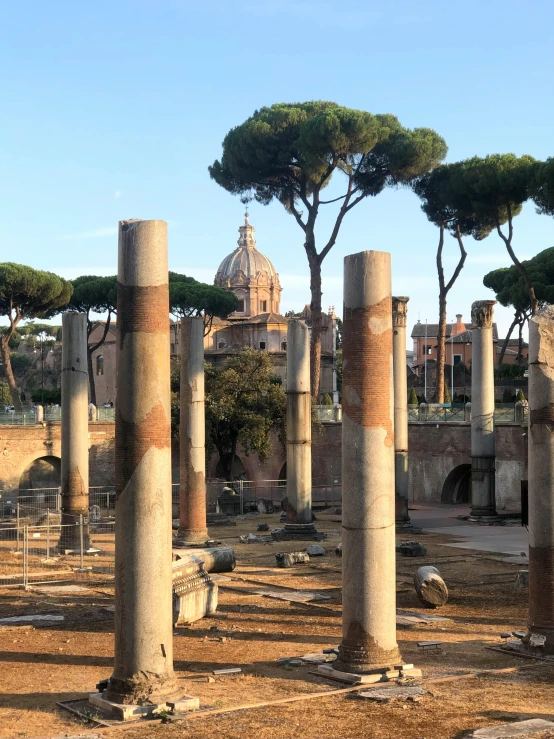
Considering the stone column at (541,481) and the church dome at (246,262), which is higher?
the church dome at (246,262)

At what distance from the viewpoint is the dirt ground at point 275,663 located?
27.5ft

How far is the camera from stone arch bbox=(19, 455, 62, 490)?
1417 inches

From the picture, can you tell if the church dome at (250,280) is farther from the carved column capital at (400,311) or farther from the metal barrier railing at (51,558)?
the metal barrier railing at (51,558)

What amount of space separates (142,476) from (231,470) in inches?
1098

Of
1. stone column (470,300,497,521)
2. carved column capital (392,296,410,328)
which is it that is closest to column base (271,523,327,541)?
carved column capital (392,296,410,328)

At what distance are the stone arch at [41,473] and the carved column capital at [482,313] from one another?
17.0 metres

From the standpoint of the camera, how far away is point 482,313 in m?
26.7

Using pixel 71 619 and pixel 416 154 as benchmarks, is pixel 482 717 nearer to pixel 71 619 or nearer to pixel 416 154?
pixel 71 619

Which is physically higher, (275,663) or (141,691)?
(141,691)

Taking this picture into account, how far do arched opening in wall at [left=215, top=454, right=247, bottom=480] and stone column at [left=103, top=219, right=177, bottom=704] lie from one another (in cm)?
2706

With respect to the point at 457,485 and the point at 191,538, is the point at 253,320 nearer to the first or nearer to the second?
the point at 457,485

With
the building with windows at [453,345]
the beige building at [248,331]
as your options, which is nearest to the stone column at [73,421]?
the beige building at [248,331]

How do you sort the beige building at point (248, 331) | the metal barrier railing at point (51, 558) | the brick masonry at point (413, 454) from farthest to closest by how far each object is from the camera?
1. the beige building at point (248, 331)
2. the brick masonry at point (413, 454)
3. the metal barrier railing at point (51, 558)

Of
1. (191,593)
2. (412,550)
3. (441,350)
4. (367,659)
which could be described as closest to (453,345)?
(441,350)
